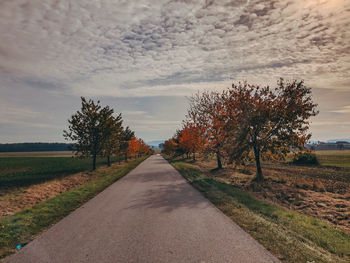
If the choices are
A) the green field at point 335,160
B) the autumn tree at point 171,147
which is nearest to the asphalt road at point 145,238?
the green field at point 335,160

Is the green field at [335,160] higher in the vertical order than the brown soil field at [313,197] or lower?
higher

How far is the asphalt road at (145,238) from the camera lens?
173 inches

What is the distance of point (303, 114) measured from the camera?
542 inches

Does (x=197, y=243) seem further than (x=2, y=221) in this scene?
No

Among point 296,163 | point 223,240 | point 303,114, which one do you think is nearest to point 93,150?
point 303,114

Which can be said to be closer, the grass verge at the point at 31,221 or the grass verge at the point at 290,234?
the grass verge at the point at 290,234

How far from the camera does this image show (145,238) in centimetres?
533

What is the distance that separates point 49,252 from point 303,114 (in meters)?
14.6

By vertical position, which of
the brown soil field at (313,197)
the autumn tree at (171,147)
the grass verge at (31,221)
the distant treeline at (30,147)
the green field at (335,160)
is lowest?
the brown soil field at (313,197)

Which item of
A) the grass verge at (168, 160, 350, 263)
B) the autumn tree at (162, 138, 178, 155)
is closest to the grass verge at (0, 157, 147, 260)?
the grass verge at (168, 160, 350, 263)

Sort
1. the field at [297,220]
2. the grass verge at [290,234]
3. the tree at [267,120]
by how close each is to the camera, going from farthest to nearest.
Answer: the tree at [267,120]
the field at [297,220]
the grass verge at [290,234]

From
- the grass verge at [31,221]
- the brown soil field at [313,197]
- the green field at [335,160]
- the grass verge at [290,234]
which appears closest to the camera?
the grass verge at [290,234]

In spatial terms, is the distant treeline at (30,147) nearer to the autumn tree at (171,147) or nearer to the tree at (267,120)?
the autumn tree at (171,147)

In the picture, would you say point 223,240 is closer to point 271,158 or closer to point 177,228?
point 177,228
